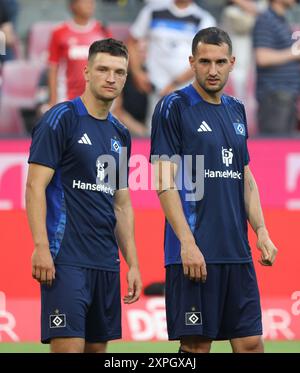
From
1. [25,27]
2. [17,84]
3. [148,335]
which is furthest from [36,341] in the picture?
[25,27]

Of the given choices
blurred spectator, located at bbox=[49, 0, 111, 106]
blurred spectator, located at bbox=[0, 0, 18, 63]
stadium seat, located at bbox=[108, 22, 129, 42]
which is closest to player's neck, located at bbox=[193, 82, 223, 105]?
blurred spectator, located at bbox=[49, 0, 111, 106]

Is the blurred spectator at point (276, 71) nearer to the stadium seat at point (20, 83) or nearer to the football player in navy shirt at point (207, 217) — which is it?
the stadium seat at point (20, 83)

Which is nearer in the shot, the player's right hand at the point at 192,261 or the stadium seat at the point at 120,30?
the player's right hand at the point at 192,261

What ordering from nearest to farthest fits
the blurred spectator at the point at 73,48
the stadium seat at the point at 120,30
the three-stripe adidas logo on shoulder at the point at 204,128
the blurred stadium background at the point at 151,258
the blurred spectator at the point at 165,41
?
the three-stripe adidas logo on shoulder at the point at 204,128 < the blurred stadium background at the point at 151,258 < the blurred spectator at the point at 73,48 < the blurred spectator at the point at 165,41 < the stadium seat at the point at 120,30

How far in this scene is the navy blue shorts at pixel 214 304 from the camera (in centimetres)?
691

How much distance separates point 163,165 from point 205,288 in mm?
799

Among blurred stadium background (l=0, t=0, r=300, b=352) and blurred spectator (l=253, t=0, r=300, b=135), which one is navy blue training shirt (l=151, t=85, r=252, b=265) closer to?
blurred stadium background (l=0, t=0, r=300, b=352)

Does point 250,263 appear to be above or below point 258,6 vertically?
below

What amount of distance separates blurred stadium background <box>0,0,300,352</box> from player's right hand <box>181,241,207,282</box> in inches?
124

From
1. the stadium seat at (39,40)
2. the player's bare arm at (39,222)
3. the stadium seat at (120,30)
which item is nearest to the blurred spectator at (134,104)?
the stadium seat at (120,30)

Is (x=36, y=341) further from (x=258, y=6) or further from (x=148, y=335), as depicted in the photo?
(x=258, y=6)

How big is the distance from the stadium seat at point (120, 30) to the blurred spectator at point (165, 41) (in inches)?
18.1

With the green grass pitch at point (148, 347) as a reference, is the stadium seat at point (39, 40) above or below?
above
